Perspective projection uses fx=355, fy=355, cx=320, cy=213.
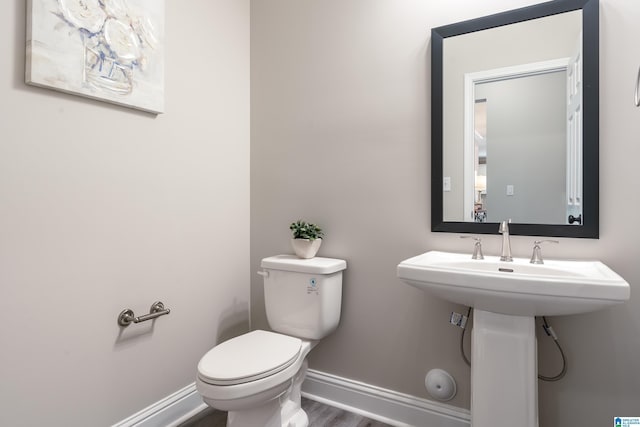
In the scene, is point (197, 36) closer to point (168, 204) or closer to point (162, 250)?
point (168, 204)

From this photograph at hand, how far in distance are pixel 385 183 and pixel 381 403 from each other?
3.59 feet

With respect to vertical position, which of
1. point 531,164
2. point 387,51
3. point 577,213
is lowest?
point 577,213

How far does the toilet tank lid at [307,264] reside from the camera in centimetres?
172

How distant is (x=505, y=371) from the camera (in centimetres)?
124

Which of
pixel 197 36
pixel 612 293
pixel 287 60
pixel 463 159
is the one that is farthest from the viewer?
pixel 287 60

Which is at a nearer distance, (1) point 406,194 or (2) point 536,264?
(2) point 536,264

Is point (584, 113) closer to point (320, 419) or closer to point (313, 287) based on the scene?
point (313, 287)

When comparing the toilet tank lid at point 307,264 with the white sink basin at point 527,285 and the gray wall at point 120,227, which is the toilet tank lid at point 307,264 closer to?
the gray wall at point 120,227

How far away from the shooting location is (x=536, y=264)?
4.37 ft

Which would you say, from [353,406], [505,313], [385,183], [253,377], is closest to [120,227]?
[253,377]

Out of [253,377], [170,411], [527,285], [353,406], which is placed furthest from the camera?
[353,406]

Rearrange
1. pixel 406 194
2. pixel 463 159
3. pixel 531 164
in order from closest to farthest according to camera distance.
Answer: pixel 531 164 < pixel 463 159 < pixel 406 194

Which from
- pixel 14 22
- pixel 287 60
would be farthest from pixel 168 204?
pixel 287 60

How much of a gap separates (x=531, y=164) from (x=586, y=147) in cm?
19
